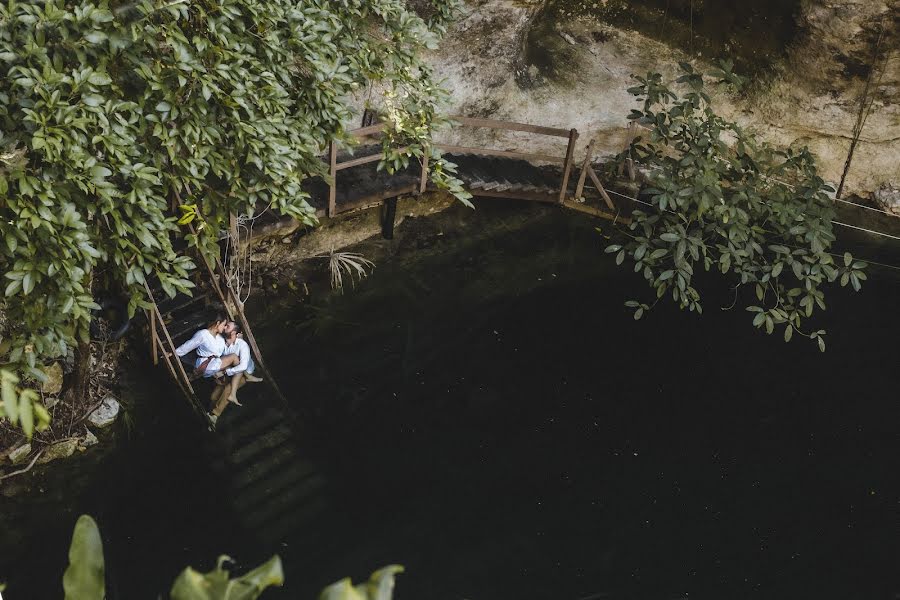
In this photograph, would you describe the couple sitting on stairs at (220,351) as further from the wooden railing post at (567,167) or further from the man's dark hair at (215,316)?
the wooden railing post at (567,167)

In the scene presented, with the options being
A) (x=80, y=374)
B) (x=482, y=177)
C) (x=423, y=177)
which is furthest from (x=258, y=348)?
(x=482, y=177)

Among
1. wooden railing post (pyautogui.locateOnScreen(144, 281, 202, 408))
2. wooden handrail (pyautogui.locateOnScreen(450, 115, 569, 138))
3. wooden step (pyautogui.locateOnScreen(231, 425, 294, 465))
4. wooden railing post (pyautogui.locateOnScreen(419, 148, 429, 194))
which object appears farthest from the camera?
wooden handrail (pyautogui.locateOnScreen(450, 115, 569, 138))

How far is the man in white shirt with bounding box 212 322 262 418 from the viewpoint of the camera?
792 centimetres

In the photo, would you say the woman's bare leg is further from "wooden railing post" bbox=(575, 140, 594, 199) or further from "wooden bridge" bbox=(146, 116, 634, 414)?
"wooden railing post" bbox=(575, 140, 594, 199)

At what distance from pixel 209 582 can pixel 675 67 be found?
36.9ft

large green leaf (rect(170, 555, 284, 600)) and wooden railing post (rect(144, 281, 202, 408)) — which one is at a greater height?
large green leaf (rect(170, 555, 284, 600))

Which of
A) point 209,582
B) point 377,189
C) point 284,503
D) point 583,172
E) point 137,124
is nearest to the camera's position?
point 209,582

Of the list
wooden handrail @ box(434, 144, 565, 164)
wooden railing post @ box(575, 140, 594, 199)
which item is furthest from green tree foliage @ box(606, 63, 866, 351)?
wooden handrail @ box(434, 144, 565, 164)

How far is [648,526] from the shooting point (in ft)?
26.2

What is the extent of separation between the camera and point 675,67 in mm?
11641

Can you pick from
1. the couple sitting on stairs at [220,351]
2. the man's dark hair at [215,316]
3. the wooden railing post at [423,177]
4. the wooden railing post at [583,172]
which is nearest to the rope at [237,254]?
the man's dark hair at [215,316]

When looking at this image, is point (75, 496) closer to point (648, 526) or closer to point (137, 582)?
point (137, 582)

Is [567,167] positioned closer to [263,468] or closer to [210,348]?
[210,348]

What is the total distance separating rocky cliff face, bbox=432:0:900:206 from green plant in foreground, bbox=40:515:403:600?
9.70m
